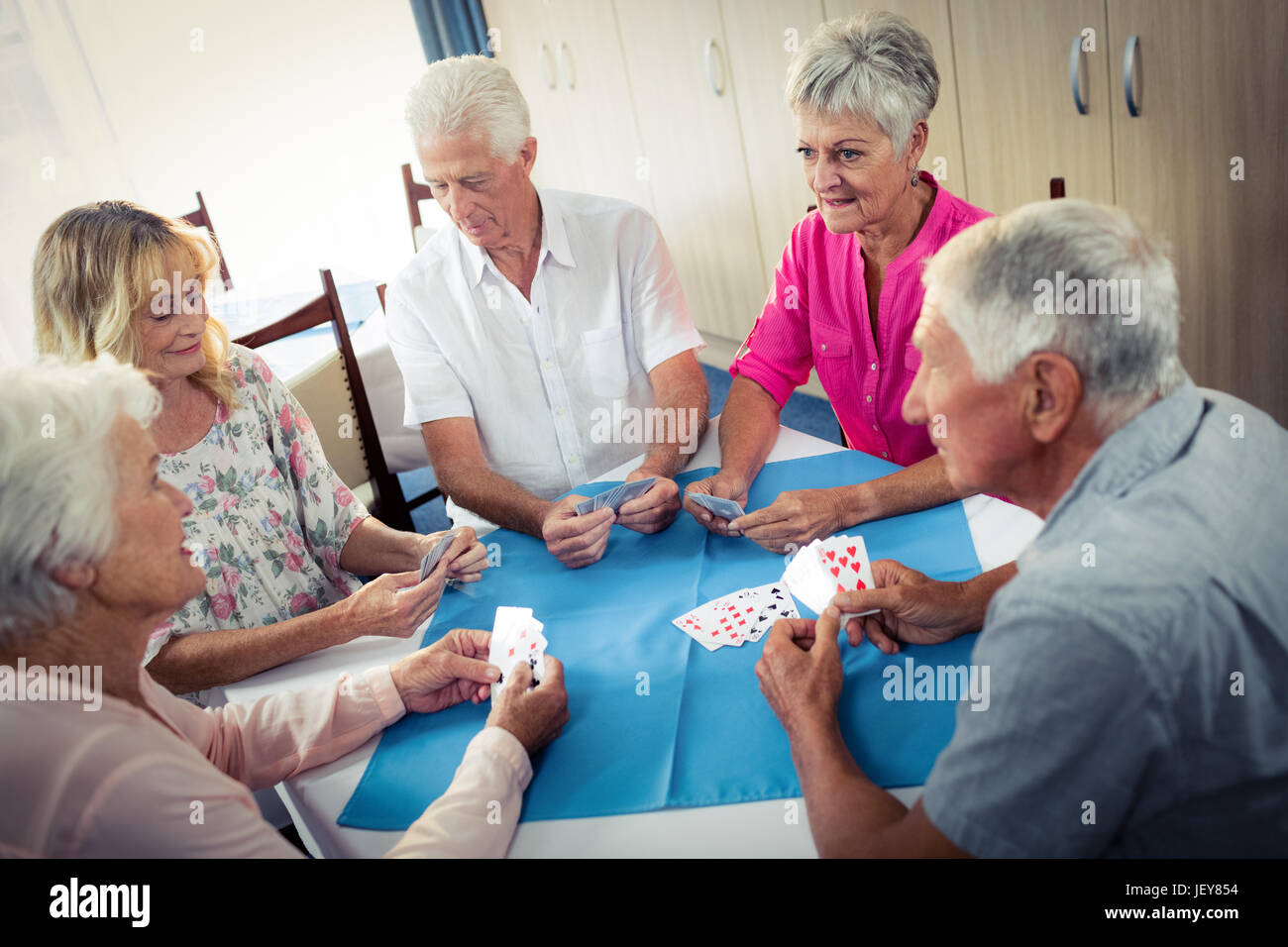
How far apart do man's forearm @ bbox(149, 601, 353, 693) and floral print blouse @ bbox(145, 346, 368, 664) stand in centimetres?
8

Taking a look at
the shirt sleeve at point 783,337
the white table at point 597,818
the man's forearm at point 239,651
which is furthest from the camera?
the shirt sleeve at point 783,337

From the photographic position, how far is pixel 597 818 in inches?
45.6

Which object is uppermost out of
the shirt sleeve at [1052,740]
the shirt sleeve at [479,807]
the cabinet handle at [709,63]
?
the cabinet handle at [709,63]

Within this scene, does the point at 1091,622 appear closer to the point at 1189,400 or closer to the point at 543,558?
the point at 1189,400

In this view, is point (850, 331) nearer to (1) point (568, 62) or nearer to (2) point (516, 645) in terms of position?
(2) point (516, 645)

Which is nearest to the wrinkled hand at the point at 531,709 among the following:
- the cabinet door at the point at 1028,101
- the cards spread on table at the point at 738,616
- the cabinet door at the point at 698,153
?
the cards spread on table at the point at 738,616

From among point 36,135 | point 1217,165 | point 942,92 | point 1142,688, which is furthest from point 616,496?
point 36,135

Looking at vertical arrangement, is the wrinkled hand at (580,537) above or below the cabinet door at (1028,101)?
below

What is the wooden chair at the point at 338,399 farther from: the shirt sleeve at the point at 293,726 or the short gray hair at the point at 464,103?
the shirt sleeve at the point at 293,726

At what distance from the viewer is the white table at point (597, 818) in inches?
43.0

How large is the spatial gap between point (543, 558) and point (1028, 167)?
2.08 m

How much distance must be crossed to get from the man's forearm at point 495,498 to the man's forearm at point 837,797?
2.89 feet

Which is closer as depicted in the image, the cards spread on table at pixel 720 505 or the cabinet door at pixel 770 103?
the cards spread on table at pixel 720 505
